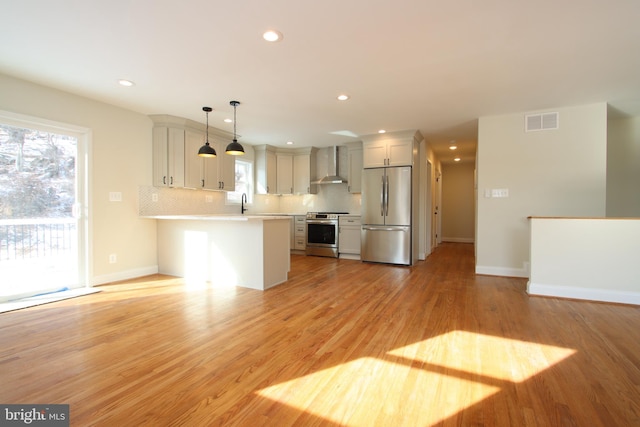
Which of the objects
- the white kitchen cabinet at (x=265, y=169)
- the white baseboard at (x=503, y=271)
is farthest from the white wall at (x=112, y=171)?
the white baseboard at (x=503, y=271)

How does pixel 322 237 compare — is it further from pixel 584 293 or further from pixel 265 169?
pixel 584 293

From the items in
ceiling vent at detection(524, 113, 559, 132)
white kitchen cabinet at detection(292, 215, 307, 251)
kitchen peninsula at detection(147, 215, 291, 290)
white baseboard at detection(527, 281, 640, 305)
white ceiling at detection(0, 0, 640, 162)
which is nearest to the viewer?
white ceiling at detection(0, 0, 640, 162)

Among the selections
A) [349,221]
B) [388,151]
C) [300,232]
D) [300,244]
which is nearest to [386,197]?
[388,151]

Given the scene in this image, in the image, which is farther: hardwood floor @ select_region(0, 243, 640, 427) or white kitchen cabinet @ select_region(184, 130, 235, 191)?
white kitchen cabinet @ select_region(184, 130, 235, 191)

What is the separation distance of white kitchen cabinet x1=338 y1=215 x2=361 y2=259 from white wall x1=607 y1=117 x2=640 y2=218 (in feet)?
13.9

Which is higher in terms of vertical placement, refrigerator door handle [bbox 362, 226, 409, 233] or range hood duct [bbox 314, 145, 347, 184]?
range hood duct [bbox 314, 145, 347, 184]

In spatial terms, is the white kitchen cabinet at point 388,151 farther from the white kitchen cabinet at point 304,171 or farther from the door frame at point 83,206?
the door frame at point 83,206

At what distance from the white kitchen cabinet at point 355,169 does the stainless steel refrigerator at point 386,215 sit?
486 mm

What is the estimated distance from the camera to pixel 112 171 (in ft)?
13.5

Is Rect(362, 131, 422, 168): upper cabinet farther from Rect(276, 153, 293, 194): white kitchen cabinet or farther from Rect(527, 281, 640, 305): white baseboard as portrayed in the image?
Rect(527, 281, 640, 305): white baseboard

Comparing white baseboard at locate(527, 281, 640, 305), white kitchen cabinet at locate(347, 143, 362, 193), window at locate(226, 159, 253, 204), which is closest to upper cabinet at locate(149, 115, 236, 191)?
window at locate(226, 159, 253, 204)

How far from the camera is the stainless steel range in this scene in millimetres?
6238

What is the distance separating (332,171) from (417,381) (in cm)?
540

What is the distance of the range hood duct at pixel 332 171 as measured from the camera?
657 centimetres
